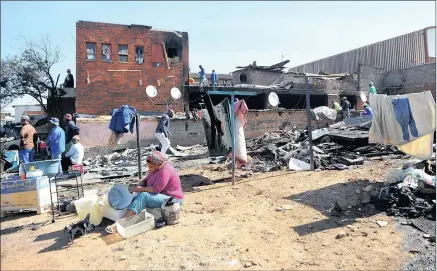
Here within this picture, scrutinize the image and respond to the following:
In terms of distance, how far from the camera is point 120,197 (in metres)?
4.48

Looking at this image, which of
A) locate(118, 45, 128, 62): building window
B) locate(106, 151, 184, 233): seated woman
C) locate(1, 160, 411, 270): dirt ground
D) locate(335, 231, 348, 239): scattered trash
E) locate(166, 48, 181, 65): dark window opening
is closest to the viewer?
locate(1, 160, 411, 270): dirt ground

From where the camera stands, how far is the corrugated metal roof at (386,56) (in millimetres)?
22938

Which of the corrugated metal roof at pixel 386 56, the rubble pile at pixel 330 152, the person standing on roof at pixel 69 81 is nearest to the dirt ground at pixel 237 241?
the rubble pile at pixel 330 152

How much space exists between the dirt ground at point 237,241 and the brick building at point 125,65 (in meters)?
15.1

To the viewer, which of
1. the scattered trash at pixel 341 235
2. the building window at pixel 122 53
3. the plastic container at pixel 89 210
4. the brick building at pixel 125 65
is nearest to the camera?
the scattered trash at pixel 341 235

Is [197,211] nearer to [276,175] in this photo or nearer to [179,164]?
[276,175]

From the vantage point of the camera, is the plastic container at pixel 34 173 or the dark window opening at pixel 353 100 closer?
the plastic container at pixel 34 173

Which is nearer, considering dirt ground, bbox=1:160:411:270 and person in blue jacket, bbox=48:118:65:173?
dirt ground, bbox=1:160:411:270

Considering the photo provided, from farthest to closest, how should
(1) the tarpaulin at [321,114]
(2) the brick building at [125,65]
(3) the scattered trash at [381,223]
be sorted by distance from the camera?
1. (2) the brick building at [125,65]
2. (1) the tarpaulin at [321,114]
3. (3) the scattered trash at [381,223]

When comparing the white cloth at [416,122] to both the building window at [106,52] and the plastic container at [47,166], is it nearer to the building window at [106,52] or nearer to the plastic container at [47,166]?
the plastic container at [47,166]

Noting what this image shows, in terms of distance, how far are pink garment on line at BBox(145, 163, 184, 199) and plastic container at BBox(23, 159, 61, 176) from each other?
86.5 inches

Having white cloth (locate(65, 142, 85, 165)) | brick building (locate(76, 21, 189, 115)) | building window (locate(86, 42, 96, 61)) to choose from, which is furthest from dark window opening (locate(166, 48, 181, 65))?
white cloth (locate(65, 142, 85, 165))

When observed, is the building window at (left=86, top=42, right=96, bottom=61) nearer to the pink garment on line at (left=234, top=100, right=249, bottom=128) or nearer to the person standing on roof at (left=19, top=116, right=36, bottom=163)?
the person standing on roof at (left=19, top=116, right=36, bottom=163)

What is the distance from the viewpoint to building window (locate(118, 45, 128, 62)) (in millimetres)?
19617
